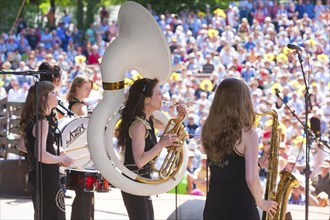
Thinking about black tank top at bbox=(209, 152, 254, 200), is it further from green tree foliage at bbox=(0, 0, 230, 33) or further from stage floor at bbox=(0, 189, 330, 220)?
green tree foliage at bbox=(0, 0, 230, 33)

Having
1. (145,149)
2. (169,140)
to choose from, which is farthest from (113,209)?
(169,140)

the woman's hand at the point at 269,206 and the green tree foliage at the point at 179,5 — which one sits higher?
the green tree foliage at the point at 179,5

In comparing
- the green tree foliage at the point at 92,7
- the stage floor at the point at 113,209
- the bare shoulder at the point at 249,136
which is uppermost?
the green tree foliage at the point at 92,7

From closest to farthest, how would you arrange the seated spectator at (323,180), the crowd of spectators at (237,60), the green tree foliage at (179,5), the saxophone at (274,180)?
1. the saxophone at (274,180)
2. the seated spectator at (323,180)
3. the crowd of spectators at (237,60)
4. the green tree foliage at (179,5)

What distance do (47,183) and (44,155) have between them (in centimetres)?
25

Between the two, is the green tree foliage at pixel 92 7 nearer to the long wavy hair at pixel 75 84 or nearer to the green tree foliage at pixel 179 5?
the green tree foliage at pixel 179 5

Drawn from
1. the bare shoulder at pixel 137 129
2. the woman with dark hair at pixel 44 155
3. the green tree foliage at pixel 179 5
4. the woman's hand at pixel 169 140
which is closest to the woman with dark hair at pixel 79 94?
the woman with dark hair at pixel 44 155

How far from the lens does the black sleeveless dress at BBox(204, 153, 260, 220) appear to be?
4926 mm

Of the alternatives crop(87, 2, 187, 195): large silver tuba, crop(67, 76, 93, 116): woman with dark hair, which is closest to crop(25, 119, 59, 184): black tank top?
crop(87, 2, 187, 195): large silver tuba

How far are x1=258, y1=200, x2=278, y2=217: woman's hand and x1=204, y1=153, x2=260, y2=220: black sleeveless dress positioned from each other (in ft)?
0.19

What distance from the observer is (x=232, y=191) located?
495 cm

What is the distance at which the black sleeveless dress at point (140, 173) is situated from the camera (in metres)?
5.53

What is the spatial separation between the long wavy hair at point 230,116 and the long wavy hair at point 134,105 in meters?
0.72

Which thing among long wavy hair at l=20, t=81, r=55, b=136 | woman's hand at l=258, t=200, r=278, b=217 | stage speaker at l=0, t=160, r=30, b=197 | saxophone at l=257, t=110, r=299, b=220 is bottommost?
stage speaker at l=0, t=160, r=30, b=197
